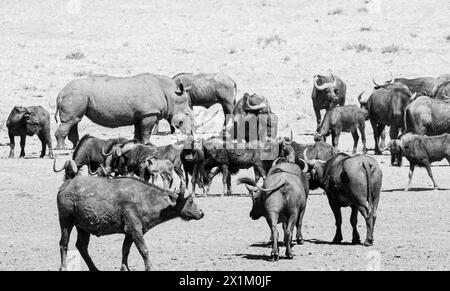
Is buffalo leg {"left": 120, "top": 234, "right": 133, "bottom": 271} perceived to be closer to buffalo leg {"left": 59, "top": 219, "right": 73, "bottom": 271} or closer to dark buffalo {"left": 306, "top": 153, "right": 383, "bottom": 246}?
buffalo leg {"left": 59, "top": 219, "right": 73, "bottom": 271}

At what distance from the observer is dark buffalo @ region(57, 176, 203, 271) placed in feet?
45.5

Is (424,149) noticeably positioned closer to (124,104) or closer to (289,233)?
(124,104)

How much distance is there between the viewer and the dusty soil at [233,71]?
51.6ft

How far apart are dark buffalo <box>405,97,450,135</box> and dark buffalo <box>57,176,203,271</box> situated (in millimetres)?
12758

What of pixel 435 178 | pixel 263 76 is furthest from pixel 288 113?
pixel 435 178

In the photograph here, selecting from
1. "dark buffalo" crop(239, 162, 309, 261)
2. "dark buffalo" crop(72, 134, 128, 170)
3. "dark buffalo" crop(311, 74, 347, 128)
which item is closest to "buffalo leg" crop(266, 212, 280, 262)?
"dark buffalo" crop(239, 162, 309, 261)

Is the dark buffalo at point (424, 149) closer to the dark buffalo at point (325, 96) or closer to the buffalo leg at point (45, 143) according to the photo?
the buffalo leg at point (45, 143)

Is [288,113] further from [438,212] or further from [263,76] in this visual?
[438,212]

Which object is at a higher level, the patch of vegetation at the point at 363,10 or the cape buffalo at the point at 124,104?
the patch of vegetation at the point at 363,10

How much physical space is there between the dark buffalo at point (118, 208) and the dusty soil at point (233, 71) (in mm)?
690

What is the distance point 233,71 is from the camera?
38188 mm

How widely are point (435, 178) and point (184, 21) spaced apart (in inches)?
939

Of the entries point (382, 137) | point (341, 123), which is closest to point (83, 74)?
point (382, 137)

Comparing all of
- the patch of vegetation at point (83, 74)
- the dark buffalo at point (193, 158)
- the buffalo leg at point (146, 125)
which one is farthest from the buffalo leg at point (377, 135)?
the patch of vegetation at point (83, 74)
